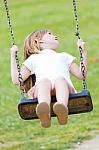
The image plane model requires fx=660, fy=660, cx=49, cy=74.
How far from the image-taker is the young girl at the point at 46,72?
6.16m

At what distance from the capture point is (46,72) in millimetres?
6676

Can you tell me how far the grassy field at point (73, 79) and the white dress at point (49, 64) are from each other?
6.25 feet

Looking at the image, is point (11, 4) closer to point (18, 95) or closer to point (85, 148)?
point (18, 95)

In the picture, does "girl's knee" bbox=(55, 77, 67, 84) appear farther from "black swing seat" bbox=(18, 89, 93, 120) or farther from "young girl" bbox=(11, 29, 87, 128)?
"black swing seat" bbox=(18, 89, 93, 120)

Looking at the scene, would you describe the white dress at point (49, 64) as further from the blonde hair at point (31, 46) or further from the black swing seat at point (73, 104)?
the black swing seat at point (73, 104)

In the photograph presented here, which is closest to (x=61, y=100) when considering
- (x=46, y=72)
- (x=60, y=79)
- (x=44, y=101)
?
(x=44, y=101)

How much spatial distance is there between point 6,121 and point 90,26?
1740cm

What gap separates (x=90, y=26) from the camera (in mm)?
28031

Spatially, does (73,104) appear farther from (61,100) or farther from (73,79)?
(73,79)

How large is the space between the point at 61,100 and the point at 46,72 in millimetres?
616

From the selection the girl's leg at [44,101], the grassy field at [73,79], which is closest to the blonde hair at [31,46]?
the girl's leg at [44,101]

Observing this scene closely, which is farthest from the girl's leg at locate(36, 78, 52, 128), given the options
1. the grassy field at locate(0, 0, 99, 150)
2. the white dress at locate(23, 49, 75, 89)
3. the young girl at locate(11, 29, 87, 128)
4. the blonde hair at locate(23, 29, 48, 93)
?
the grassy field at locate(0, 0, 99, 150)

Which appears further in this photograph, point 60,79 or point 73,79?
point 73,79

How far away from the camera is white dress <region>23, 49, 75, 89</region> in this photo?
6.64 m
